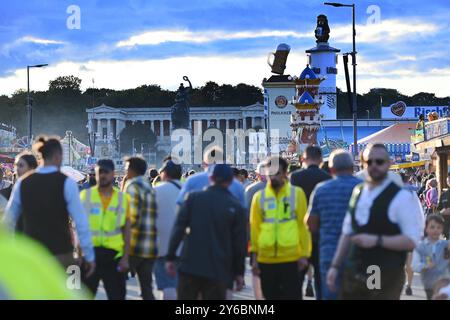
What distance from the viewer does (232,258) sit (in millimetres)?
7520

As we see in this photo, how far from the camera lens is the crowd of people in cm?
677

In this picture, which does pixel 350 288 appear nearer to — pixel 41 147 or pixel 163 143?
pixel 41 147

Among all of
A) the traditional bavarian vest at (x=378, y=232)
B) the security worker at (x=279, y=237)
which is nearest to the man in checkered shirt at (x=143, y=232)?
the security worker at (x=279, y=237)

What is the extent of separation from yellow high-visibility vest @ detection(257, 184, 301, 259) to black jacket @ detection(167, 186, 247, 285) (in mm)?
913

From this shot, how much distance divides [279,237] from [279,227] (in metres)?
0.10

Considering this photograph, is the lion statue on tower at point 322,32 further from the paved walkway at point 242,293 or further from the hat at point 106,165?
the hat at point 106,165

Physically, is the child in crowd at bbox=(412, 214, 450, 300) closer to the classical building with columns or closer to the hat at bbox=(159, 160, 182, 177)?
the hat at bbox=(159, 160, 182, 177)

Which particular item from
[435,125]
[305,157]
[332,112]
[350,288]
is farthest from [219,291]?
[332,112]

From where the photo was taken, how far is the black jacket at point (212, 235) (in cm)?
731

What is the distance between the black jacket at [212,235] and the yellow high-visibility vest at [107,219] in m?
1.29

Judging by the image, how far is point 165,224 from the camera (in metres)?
9.77

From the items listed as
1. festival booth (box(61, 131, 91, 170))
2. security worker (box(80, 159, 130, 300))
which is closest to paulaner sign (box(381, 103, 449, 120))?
festival booth (box(61, 131, 91, 170))

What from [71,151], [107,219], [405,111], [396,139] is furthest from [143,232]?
[405,111]
